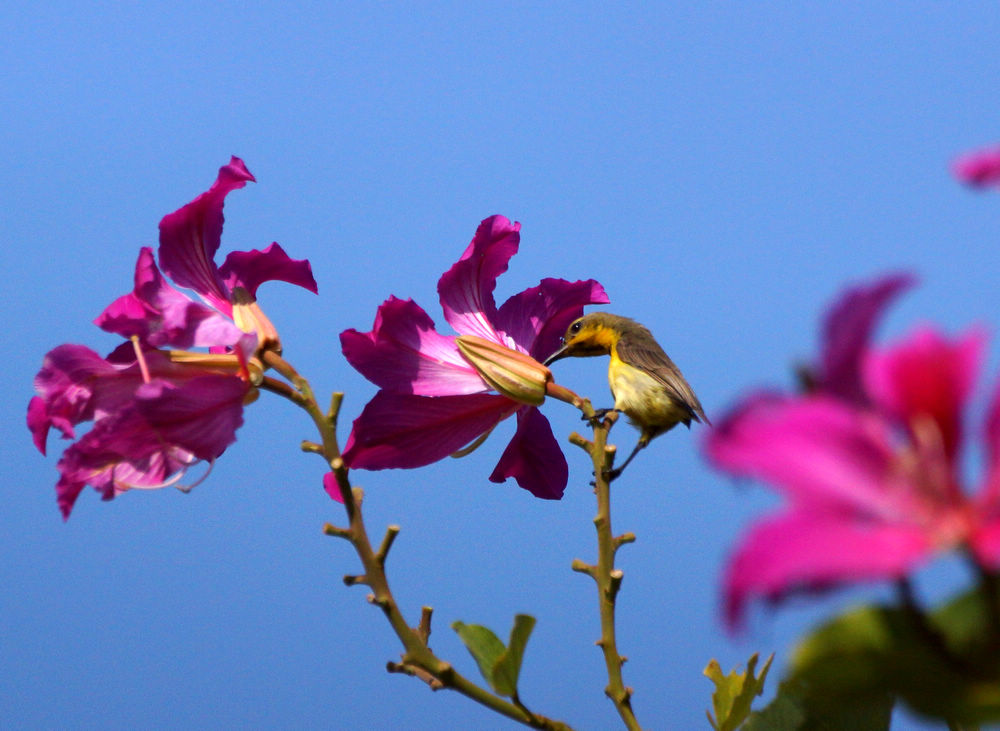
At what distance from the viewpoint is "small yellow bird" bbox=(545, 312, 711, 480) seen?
0.93 m

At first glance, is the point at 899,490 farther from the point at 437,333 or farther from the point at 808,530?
the point at 437,333

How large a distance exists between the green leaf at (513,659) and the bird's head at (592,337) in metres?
0.55

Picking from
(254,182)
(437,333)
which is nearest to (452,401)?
(437,333)

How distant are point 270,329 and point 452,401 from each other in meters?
0.12


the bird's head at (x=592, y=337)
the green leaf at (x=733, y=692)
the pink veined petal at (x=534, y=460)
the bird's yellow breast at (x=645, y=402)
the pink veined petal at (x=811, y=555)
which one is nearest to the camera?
the pink veined petal at (x=811, y=555)

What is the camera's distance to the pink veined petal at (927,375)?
0.70ft

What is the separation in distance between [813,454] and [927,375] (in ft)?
0.11

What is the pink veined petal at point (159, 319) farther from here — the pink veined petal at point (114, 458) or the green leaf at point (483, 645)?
the green leaf at point (483, 645)

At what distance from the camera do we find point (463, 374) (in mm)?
659

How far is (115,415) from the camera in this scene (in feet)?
1.88

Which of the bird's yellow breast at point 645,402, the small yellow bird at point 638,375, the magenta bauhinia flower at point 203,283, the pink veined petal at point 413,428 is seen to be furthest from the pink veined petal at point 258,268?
the bird's yellow breast at point 645,402

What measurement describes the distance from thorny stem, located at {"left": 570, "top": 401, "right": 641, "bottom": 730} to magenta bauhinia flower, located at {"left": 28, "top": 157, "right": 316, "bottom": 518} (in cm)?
21

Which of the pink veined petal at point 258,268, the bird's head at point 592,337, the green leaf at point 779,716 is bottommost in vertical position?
the green leaf at point 779,716

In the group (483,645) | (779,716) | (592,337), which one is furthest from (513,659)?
(592,337)
